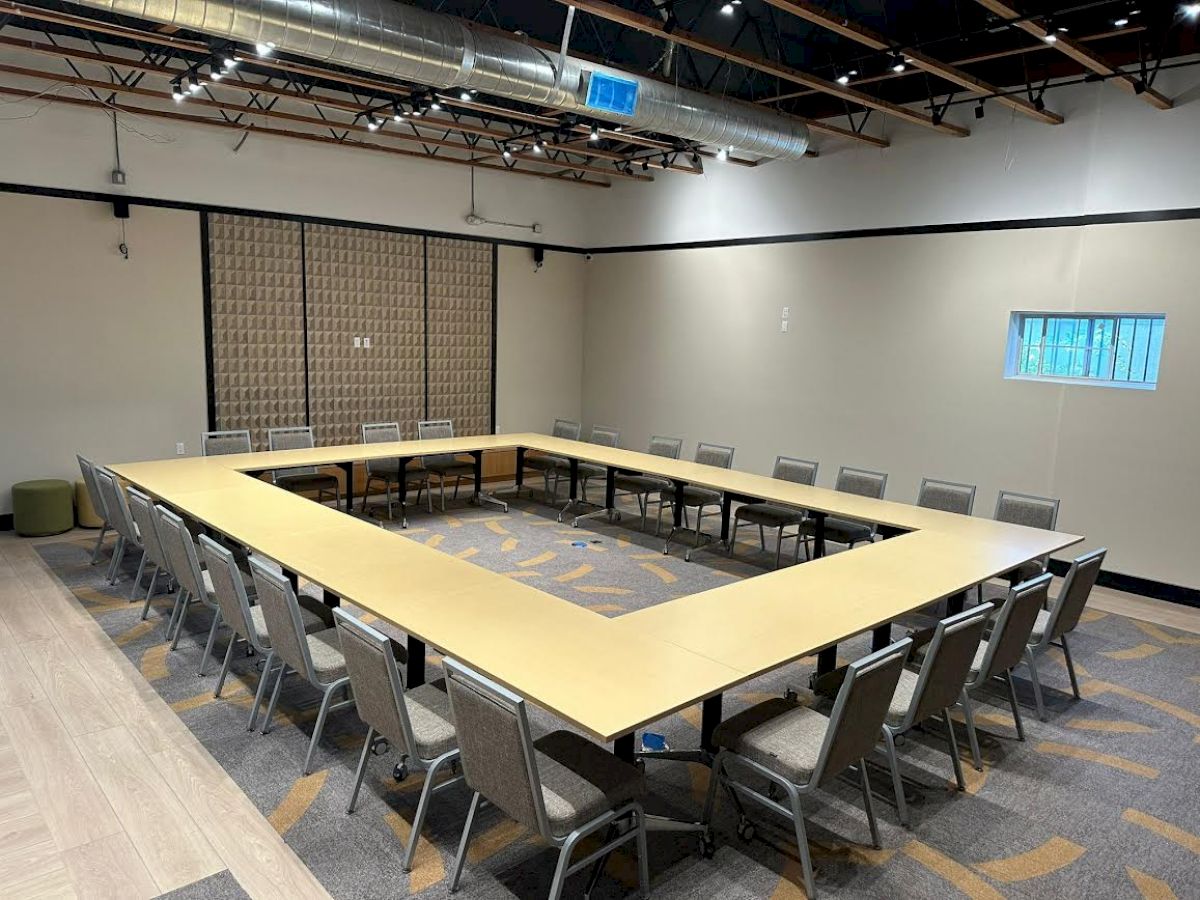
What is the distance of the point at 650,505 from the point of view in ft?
30.8

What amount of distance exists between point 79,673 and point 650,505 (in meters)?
5.98

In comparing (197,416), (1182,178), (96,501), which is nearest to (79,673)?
(96,501)

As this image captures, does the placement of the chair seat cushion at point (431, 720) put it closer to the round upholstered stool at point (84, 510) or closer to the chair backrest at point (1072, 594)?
the chair backrest at point (1072, 594)

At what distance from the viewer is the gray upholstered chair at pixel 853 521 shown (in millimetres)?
6582

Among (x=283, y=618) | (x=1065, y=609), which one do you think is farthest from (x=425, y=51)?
(x=1065, y=609)

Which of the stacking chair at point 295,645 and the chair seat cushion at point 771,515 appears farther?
the chair seat cushion at point 771,515

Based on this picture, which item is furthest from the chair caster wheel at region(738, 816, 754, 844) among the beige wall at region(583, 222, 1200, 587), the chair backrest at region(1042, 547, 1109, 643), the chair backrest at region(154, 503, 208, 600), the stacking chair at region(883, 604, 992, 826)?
the beige wall at region(583, 222, 1200, 587)

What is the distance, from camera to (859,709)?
289 centimetres

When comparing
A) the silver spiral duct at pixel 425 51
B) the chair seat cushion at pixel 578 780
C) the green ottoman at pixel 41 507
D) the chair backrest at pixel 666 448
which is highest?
the silver spiral duct at pixel 425 51

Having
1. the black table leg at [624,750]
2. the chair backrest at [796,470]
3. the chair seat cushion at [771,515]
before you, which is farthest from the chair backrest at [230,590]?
the chair backrest at [796,470]

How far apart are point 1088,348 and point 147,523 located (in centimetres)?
759

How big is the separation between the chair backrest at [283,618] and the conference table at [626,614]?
0.99 feet

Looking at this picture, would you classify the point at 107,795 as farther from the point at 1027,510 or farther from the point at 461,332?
the point at 461,332

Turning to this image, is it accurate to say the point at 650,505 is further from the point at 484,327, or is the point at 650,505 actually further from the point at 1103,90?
the point at 1103,90
